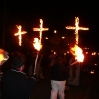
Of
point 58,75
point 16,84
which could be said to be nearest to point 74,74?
point 58,75

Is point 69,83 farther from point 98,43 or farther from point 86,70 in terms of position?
point 98,43

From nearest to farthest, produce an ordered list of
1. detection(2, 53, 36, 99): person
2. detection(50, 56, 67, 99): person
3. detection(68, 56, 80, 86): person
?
1. detection(2, 53, 36, 99): person
2. detection(50, 56, 67, 99): person
3. detection(68, 56, 80, 86): person

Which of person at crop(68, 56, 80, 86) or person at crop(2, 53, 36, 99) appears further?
person at crop(68, 56, 80, 86)

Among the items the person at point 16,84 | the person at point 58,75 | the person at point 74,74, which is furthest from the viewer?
the person at point 74,74

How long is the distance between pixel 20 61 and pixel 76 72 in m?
10.9

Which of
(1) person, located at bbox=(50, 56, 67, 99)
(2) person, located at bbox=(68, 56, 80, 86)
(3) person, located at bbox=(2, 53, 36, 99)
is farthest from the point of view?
(2) person, located at bbox=(68, 56, 80, 86)

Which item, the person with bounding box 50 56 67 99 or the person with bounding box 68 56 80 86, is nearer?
the person with bounding box 50 56 67 99

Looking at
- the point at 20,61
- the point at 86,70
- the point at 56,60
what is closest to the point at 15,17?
the point at 86,70

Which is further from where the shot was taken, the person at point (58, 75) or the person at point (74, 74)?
the person at point (74, 74)

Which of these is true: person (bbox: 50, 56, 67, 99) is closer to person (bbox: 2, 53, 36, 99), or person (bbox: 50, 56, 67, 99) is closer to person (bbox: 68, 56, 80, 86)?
person (bbox: 2, 53, 36, 99)

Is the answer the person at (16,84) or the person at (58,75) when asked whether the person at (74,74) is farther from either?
the person at (16,84)

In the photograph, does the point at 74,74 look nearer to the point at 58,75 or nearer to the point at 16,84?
the point at 58,75

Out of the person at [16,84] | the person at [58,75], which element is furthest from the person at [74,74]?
the person at [16,84]

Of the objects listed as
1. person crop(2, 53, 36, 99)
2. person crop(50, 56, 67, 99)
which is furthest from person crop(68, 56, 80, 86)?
person crop(2, 53, 36, 99)
